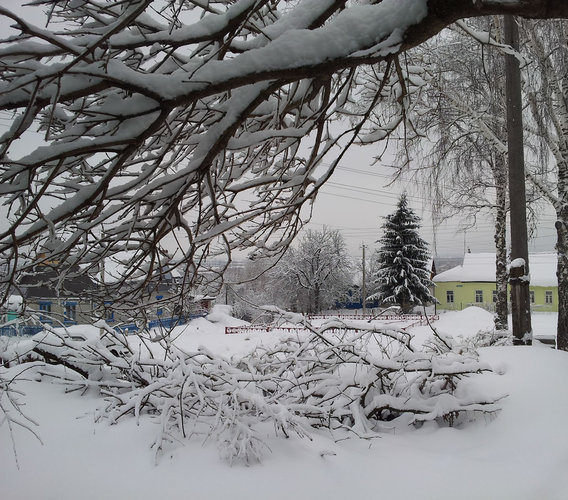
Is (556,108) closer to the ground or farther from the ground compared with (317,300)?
farther from the ground

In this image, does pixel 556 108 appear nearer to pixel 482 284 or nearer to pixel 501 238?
pixel 501 238

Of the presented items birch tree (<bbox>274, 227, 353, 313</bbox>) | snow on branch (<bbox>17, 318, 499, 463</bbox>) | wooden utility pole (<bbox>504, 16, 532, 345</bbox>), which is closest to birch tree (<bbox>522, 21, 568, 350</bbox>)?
wooden utility pole (<bbox>504, 16, 532, 345</bbox>)

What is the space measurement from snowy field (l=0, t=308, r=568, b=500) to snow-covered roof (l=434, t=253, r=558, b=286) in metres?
37.0

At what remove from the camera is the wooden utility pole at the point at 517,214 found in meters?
5.75

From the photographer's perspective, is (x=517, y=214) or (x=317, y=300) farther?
(x=317, y=300)

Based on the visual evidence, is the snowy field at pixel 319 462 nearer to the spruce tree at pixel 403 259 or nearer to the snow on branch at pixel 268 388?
the snow on branch at pixel 268 388

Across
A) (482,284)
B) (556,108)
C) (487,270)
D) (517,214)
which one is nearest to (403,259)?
(482,284)

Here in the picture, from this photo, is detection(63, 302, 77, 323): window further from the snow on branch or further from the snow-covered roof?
the snow-covered roof

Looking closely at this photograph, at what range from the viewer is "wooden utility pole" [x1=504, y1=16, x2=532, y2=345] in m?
5.75

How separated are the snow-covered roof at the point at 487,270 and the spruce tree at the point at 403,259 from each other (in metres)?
12.4

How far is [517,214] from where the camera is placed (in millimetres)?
5719

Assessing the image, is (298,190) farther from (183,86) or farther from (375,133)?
(183,86)

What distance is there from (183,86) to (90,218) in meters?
0.92

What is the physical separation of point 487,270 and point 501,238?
31136mm
